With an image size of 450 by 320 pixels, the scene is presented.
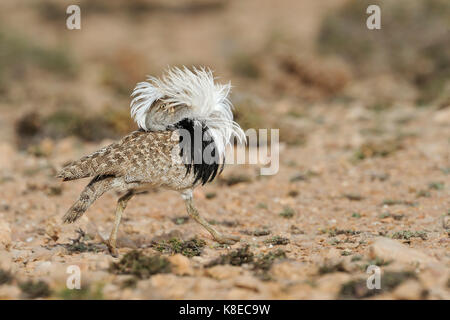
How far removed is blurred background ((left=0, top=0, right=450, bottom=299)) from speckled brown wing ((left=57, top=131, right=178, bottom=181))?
798 mm

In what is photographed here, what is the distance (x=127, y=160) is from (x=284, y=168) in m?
4.32

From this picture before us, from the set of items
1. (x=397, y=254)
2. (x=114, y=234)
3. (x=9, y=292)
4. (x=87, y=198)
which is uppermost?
(x=87, y=198)

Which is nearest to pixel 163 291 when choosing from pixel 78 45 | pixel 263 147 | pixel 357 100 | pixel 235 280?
pixel 235 280

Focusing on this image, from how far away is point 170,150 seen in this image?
517 centimetres

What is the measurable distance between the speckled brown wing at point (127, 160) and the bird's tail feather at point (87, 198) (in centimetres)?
9

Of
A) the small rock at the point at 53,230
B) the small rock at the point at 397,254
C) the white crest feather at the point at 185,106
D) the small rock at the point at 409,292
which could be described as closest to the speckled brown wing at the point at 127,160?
the white crest feather at the point at 185,106

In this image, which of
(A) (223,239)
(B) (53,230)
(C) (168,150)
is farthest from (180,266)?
(B) (53,230)

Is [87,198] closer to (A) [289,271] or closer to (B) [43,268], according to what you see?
(B) [43,268]

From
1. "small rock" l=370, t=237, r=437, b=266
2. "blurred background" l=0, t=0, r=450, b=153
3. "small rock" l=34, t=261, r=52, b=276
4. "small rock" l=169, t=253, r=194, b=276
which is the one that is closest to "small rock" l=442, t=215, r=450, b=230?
"small rock" l=370, t=237, r=437, b=266

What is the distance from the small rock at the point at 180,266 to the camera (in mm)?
4398

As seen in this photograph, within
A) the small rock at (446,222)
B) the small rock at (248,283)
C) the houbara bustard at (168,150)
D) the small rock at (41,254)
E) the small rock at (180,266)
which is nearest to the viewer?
the small rock at (248,283)

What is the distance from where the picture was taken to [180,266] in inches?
175

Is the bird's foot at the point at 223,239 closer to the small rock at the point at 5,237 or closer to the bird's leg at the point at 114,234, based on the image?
the bird's leg at the point at 114,234

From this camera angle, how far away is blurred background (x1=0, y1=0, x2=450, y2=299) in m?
4.33
